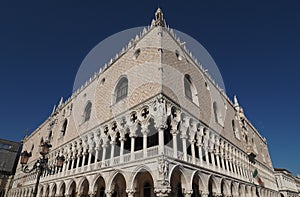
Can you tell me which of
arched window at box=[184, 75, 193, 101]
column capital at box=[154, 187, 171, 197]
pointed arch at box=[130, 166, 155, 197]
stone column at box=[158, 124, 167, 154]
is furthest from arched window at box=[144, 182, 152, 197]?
arched window at box=[184, 75, 193, 101]

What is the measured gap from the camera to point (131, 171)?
10.8 meters

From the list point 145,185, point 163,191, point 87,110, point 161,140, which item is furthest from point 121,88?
point 163,191

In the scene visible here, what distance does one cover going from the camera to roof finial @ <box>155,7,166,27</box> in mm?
15070

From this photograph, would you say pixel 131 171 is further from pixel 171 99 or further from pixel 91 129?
pixel 91 129

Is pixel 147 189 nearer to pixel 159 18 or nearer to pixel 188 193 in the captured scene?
pixel 188 193

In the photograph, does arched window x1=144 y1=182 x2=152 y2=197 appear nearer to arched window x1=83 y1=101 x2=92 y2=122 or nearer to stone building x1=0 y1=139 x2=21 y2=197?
arched window x1=83 y1=101 x2=92 y2=122

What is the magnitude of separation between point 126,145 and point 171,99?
5866 millimetres

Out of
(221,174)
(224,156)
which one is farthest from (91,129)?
(224,156)

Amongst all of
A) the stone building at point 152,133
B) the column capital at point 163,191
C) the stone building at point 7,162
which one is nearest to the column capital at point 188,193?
the stone building at point 152,133

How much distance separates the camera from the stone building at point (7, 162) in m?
36.6

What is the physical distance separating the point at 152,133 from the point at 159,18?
9.23 metres

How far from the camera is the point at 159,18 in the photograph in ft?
50.4

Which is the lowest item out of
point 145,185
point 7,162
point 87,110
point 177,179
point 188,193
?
point 188,193

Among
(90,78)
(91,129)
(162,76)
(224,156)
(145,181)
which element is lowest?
(145,181)
